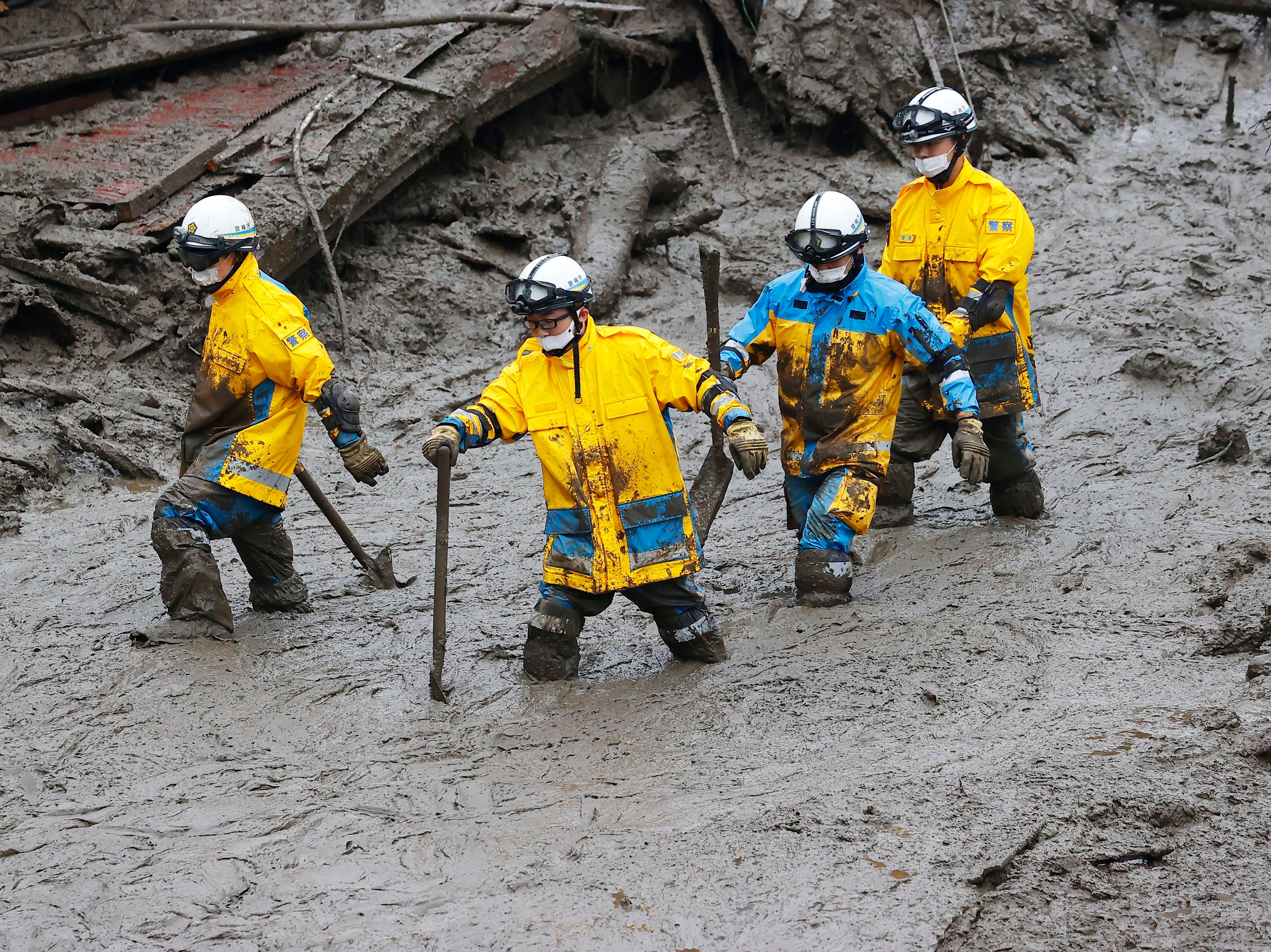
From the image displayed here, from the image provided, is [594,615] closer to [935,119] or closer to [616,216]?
[935,119]

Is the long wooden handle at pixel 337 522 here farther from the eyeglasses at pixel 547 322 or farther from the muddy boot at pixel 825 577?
the muddy boot at pixel 825 577

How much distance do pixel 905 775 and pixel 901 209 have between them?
339 cm

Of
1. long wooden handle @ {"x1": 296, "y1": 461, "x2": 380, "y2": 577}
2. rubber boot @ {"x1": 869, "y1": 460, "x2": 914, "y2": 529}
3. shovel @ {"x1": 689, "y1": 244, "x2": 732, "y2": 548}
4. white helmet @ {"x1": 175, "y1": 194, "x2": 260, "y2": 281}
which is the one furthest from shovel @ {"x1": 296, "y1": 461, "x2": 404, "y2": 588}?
rubber boot @ {"x1": 869, "y1": 460, "x2": 914, "y2": 529}

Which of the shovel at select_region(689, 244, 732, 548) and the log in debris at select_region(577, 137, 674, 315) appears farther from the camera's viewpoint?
the log in debris at select_region(577, 137, 674, 315)

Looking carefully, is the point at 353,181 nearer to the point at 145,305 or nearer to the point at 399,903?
the point at 145,305

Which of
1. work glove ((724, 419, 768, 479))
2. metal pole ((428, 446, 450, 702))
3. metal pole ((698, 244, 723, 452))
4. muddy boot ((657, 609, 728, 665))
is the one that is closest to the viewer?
work glove ((724, 419, 768, 479))

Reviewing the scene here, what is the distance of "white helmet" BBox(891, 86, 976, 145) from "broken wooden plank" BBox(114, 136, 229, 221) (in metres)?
4.96

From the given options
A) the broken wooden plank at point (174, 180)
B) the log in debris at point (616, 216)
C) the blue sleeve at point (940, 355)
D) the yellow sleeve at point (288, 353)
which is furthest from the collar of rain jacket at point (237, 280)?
the log in debris at point (616, 216)

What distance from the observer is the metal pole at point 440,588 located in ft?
15.8

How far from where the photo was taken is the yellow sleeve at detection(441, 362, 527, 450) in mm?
4777

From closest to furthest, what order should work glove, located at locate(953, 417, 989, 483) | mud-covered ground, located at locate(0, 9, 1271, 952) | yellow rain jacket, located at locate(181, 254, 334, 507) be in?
mud-covered ground, located at locate(0, 9, 1271, 952) < work glove, located at locate(953, 417, 989, 483) < yellow rain jacket, located at locate(181, 254, 334, 507)

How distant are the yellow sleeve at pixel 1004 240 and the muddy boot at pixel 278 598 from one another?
352cm

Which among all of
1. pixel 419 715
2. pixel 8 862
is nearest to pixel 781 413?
pixel 419 715

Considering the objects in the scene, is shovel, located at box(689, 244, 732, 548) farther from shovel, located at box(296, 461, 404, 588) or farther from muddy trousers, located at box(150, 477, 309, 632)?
muddy trousers, located at box(150, 477, 309, 632)
